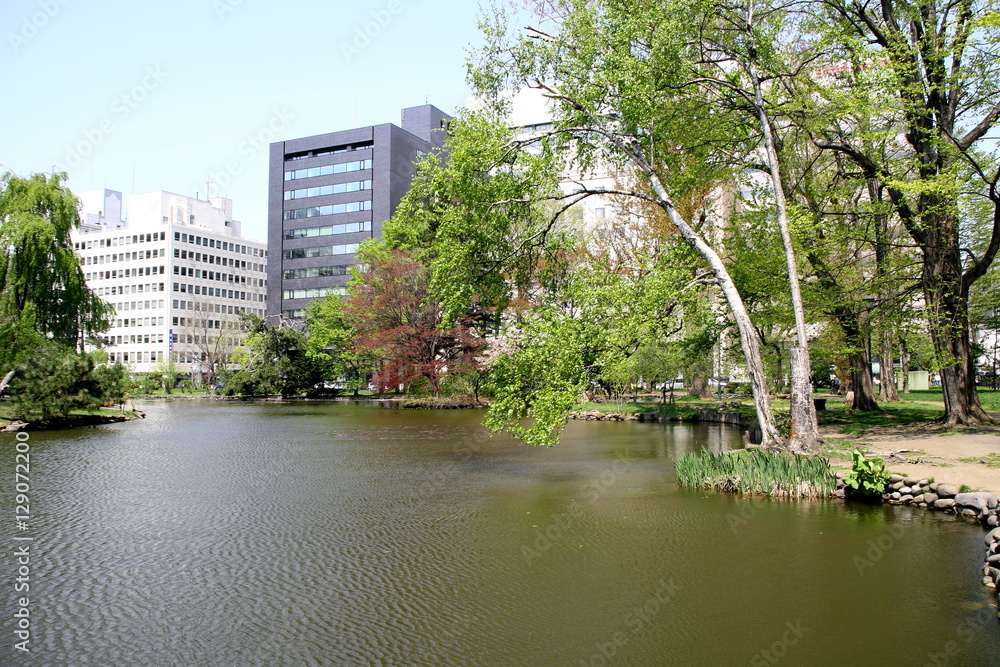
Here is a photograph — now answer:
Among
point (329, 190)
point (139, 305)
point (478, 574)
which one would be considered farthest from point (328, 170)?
point (478, 574)

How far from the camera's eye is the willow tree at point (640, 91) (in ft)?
42.2

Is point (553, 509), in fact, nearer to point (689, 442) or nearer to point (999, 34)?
point (689, 442)

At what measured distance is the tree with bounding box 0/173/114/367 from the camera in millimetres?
24688

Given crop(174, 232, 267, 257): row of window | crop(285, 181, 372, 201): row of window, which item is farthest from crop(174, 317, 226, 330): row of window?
crop(285, 181, 372, 201): row of window

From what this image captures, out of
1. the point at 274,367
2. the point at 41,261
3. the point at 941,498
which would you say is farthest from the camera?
the point at 274,367

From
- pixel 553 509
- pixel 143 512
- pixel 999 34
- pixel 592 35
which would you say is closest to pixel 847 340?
pixel 999 34

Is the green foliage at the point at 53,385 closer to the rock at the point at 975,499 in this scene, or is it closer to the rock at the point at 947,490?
the rock at the point at 947,490

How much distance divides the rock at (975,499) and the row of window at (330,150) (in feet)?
222

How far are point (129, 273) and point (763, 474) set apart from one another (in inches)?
3738

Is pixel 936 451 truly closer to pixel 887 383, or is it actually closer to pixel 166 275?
pixel 887 383

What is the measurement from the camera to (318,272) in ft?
238

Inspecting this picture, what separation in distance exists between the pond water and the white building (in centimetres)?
7873

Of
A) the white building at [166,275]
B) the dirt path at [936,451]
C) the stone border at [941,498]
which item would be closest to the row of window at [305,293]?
the white building at [166,275]

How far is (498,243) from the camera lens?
14.8 m
